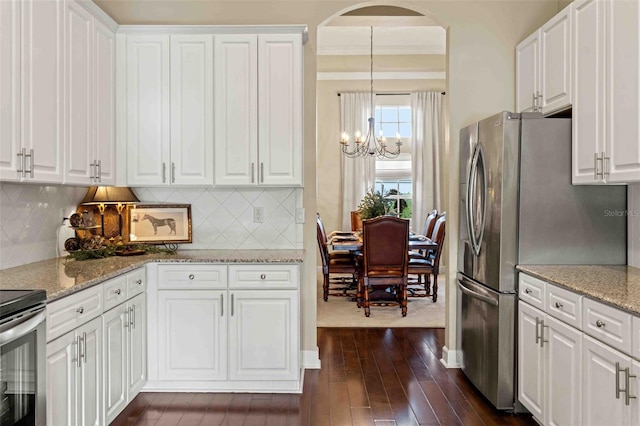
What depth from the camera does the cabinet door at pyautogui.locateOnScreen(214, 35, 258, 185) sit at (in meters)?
3.46

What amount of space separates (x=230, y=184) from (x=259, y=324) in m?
1.04

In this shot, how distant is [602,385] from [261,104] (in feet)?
8.78

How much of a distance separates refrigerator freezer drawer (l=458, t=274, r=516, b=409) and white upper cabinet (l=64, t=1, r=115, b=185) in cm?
271

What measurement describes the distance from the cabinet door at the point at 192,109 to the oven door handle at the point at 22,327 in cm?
173

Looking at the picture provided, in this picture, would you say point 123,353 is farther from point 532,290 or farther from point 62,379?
point 532,290

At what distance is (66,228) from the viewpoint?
3262mm

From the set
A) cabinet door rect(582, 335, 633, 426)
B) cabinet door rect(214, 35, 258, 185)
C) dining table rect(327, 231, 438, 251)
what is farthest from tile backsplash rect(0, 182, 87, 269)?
cabinet door rect(582, 335, 633, 426)

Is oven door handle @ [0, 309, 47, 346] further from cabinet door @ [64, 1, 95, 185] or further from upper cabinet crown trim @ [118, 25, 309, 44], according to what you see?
upper cabinet crown trim @ [118, 25, 309, 44]

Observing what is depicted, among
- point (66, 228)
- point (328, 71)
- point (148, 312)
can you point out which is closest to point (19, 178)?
point (66, 228)

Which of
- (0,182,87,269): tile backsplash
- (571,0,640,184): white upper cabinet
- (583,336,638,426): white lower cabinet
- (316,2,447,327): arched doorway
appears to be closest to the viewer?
(583,336,638,426): white lower cabinet

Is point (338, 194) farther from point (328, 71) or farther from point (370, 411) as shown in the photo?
point (370, 411)

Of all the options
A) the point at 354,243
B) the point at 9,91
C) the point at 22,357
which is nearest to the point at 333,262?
the point at 354,243

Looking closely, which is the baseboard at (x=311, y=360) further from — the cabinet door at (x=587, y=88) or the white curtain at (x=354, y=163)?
the white curtain at (x=354, y=163)

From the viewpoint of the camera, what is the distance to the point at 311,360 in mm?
3785
